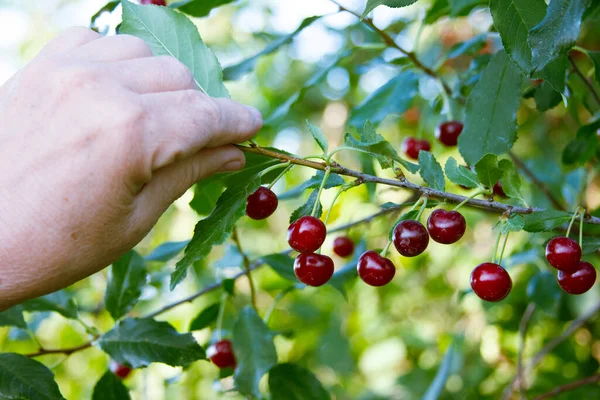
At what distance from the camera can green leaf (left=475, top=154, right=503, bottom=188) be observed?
103 cm

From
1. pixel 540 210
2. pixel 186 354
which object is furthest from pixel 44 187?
pixel 540 210

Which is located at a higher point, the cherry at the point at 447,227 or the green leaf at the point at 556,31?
the green leaf at the point at 556,31

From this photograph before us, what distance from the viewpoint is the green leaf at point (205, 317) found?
178 cm

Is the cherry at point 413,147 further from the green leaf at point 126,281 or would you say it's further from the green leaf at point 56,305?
the green leaf at point 56,305

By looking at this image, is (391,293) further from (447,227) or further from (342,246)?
(447,227)

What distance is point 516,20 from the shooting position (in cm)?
107

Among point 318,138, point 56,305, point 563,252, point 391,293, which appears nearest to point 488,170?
point 563,252

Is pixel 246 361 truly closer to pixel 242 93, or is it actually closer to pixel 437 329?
pixel 437 329

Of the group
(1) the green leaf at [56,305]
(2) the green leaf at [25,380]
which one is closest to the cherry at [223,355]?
(1) the green leaf at [56,305]

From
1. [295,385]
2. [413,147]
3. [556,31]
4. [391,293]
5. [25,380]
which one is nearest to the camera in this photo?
[556,31]

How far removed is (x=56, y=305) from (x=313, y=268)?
0.92 metres

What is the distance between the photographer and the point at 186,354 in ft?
4.44

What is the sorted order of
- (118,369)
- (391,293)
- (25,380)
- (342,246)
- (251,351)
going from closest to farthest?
(25,380), (251,351), (118,369), (342,246), (391,293)

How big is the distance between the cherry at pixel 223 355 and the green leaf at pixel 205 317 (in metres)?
0.13
